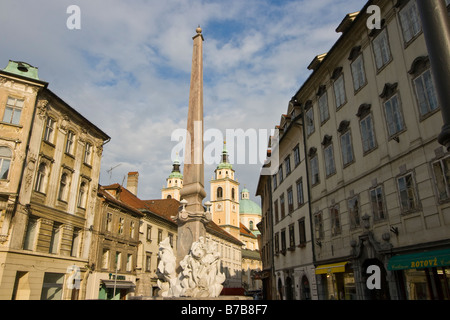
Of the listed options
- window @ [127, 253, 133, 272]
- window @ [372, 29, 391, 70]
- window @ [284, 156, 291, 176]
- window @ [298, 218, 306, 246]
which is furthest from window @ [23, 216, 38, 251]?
window @ [372, 29, 391, 70]

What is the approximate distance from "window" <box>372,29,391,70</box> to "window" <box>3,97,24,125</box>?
1937cm

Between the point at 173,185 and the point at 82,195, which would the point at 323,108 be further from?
the point at 173,185

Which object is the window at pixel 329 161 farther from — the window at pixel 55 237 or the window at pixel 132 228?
the window at pixel 132 228

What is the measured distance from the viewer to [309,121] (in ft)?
70.1

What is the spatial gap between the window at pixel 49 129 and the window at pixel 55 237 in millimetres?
5409

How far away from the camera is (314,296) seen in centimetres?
1895

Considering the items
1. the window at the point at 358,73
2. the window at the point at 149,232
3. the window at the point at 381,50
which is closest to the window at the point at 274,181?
the window at the point at 149,232

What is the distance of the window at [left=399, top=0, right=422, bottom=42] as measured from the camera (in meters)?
12.0

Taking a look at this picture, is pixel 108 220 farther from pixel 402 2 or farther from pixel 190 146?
pixel 402 2

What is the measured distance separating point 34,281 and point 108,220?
8.48 m

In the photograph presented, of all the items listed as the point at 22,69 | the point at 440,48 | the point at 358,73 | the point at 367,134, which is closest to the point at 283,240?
the point at 367,134

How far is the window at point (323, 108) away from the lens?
19000 mm

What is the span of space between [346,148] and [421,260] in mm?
6989

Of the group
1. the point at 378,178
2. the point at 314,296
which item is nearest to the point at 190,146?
the point at 378,178
